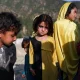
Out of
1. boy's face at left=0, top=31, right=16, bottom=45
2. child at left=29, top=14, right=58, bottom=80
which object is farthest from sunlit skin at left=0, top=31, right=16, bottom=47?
child at left=29, top=14, right=58, bottom=80

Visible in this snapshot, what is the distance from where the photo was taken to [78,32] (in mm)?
4133

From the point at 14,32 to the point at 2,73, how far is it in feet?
1.43

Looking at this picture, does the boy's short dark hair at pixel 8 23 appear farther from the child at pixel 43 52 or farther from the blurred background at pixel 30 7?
the blurred background at pixel 30 7

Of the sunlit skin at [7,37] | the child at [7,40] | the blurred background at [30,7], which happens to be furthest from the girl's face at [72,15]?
the blurred background at [30,7]

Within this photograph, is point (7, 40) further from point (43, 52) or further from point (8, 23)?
point (43, 52)

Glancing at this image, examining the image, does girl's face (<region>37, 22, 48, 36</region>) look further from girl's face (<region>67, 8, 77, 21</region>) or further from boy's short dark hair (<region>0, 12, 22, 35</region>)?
boy's short dark hair (<region>0, 12, 22, 35</region>)

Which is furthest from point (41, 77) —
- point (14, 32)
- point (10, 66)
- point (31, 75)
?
point (14, 32)

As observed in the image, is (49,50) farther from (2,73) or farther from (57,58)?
(2,73)

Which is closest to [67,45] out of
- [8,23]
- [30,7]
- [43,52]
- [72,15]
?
[43,52]

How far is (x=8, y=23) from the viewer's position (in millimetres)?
2797

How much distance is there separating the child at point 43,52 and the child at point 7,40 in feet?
3.90

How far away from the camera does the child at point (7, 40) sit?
2777 millimetres

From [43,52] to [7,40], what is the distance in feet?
4.75

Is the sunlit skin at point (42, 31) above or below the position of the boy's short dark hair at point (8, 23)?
below
